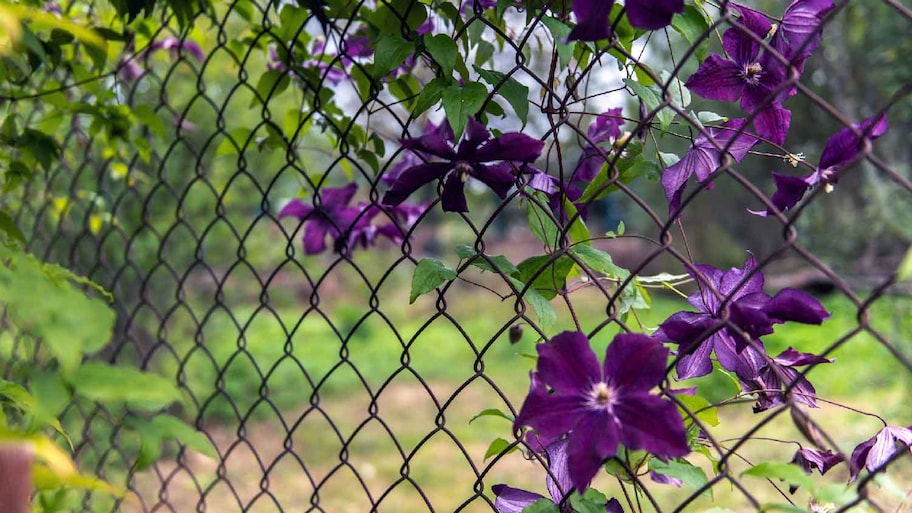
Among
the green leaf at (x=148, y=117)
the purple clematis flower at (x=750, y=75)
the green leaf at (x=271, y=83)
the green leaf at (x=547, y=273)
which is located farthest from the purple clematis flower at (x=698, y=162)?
the green leaf at (x=148, y=117)

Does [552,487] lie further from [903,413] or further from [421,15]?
[903,413]

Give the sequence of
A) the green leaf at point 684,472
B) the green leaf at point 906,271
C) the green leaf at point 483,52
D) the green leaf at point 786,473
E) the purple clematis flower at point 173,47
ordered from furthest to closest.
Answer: the purple clematis flower at point 173,47
the green leaf at point 483,52
the green leaf at point 684,472
the green leaf at point 786,473
the green leaf at point 906,271

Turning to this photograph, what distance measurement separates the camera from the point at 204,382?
4086 millimetres

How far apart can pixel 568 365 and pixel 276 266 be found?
13.7 feet

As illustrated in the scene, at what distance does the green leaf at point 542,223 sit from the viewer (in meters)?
0.75

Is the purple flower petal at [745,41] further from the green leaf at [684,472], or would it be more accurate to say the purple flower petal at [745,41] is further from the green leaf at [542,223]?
the green leaf at [684,472]

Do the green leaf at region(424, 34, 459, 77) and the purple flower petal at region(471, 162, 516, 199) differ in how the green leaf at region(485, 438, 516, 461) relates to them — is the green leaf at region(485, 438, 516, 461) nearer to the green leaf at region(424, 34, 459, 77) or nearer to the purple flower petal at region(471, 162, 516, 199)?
the purple flower petal at region(471, 162, 516, 199)

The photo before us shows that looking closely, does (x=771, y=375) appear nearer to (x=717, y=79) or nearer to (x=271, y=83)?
(x=717, y=79)

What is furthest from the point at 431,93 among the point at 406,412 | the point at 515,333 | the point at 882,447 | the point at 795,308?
the point at 406,412

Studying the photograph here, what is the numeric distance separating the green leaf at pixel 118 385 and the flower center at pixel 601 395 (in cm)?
32

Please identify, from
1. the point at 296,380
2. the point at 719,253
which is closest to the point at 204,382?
the point at 296,380

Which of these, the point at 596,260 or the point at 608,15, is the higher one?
the point at 608,15

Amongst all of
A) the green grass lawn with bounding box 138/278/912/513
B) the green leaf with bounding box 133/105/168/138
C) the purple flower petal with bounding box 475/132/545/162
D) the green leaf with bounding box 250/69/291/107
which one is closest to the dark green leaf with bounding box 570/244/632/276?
the purple flower petal with bounding box 475/132/545/162

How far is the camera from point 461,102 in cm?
73
